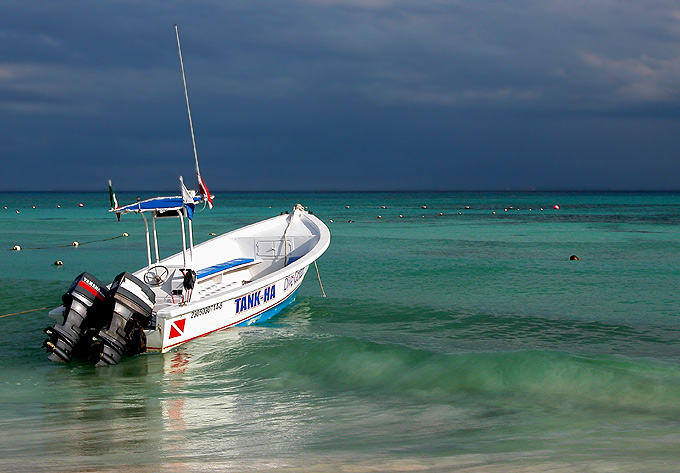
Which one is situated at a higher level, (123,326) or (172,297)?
(172,297)

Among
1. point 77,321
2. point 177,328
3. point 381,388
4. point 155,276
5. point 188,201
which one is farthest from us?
point 155,276

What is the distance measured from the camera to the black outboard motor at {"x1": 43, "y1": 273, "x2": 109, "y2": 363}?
971 centimetres

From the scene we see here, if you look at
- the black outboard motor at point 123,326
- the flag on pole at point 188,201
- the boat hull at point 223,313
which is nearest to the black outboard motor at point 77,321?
the black outboard motor at point 123,326

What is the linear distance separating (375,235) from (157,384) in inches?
1178

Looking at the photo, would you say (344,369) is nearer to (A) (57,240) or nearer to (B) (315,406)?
(B) (315,406)

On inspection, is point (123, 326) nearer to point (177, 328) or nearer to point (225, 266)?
point (177, 328)

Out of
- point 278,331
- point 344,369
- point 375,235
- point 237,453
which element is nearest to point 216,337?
point 278,331

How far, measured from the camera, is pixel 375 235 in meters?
38.9

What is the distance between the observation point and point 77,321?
9875 mm

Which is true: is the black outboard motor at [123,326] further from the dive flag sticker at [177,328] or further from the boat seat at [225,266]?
the boat seat at [225,266]

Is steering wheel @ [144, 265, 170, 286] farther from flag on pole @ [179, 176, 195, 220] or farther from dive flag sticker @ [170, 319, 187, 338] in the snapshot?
dive flag sticker @ [170, 319, 187, 338]

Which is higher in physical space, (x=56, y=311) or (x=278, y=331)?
(x=56, y=311)

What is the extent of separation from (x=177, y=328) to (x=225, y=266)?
3933 millimetres

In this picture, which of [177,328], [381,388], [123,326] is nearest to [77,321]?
[123,326]
